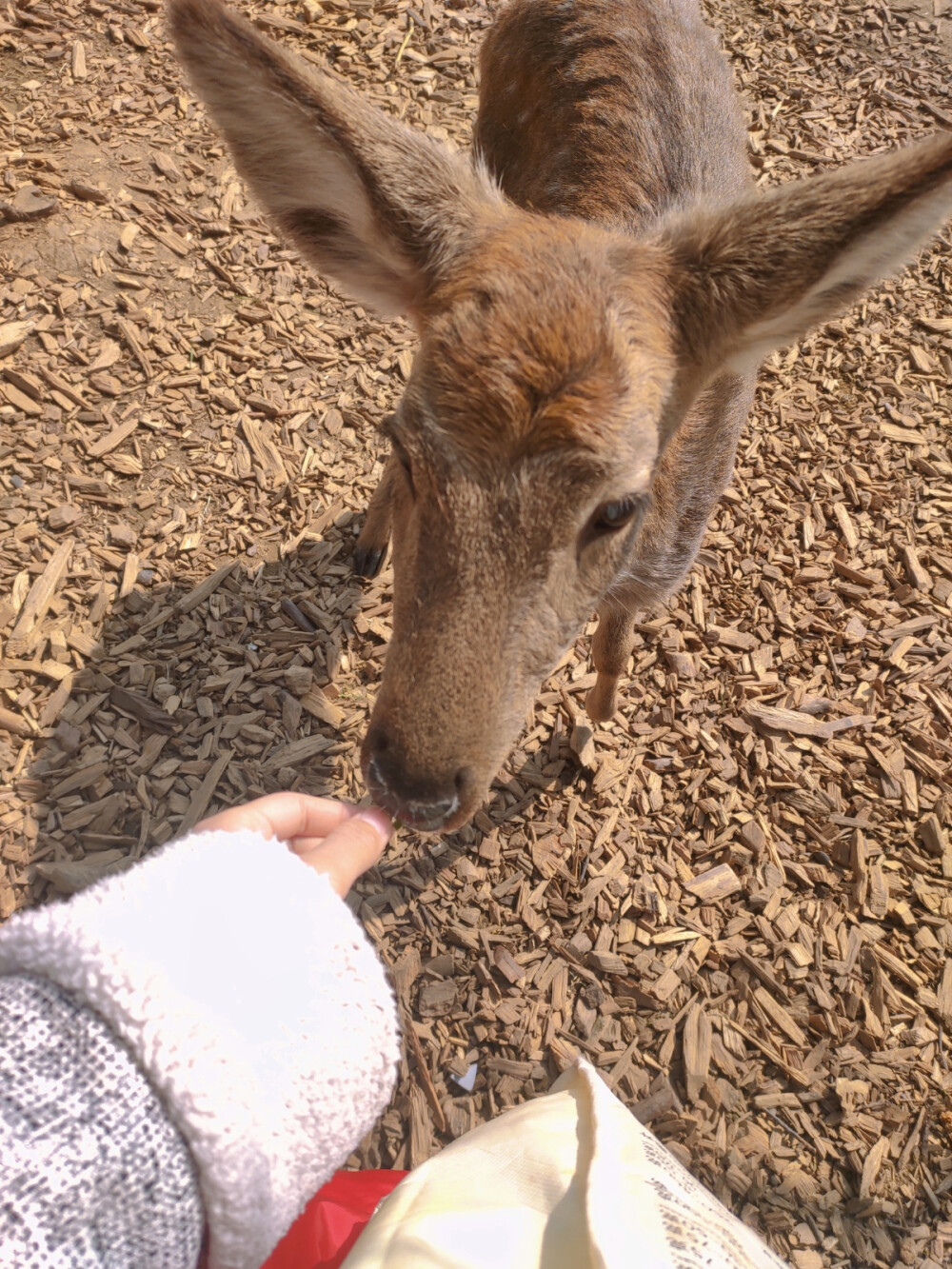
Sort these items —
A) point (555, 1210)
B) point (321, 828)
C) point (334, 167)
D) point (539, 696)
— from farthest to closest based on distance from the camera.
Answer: point (539, 696) → point (334, 167) → point (321, 828) → point (555, 1210)

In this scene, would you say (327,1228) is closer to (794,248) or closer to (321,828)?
(321,828)

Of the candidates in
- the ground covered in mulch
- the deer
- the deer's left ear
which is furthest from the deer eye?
the ground covered in mulch

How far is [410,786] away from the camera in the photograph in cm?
194

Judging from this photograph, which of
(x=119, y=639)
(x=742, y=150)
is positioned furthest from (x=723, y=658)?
(x=119, y=639)

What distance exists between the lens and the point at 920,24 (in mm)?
6211

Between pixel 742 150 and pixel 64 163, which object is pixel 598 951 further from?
pixel 64 163

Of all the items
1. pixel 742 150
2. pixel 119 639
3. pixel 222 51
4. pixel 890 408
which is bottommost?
pixel 119 639

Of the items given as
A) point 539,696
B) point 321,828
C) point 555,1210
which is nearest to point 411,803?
point 321,828

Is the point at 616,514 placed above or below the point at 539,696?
above

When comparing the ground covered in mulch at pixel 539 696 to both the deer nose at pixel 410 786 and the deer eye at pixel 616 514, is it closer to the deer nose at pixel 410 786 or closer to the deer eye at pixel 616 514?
the deer nose at pixel 410 786

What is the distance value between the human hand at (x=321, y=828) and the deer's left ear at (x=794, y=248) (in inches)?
62.4

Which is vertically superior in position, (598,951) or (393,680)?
(393,680)

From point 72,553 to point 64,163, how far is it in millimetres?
2395

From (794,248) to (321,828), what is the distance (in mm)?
1893
